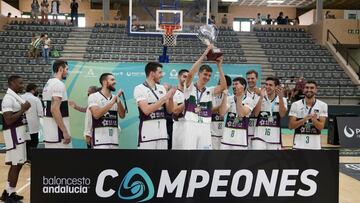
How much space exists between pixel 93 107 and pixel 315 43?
2223 cm

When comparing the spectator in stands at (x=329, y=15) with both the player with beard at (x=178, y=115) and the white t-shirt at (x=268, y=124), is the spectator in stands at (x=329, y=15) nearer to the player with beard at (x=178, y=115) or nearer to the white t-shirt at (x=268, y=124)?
the white t-shirt at (x=268, y=124)

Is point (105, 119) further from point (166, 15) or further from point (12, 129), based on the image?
point (166, 15)

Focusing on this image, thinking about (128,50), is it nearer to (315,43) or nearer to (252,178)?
(315,43)

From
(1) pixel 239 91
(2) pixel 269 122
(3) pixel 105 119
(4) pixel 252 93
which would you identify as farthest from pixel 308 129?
(3) pixel 105 119

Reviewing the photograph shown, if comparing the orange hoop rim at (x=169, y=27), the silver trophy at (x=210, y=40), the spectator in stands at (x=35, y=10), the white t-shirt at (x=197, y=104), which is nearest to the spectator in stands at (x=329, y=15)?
the spectator in stands at (x=35, y=10)

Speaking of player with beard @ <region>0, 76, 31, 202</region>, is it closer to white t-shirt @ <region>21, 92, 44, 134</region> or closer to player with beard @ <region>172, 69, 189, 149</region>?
player with beard @ <region>172, 69, 189, 149</region>

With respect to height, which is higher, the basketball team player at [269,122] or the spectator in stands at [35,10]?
the spectator in stands at [35,10]

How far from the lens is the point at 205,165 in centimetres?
493

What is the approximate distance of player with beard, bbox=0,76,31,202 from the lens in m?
6.65

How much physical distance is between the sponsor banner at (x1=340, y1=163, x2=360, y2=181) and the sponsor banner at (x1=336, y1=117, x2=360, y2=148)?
11.6ft

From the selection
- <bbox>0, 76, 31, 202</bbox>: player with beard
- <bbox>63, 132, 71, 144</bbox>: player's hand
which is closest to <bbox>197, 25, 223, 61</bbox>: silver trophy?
<bbox>63, 132, 71, 144</bbox>: player's hand

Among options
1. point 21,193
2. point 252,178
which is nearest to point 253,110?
point 252,178

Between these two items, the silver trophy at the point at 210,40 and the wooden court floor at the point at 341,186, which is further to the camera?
the wooden court floor at the point at 341,186

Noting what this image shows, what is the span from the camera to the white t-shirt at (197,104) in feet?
20.5
